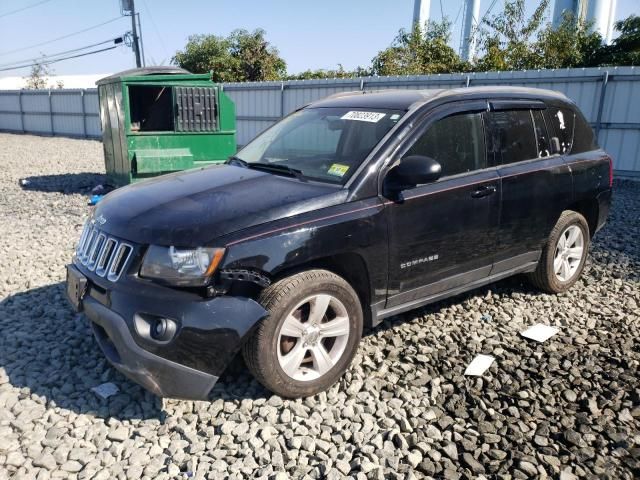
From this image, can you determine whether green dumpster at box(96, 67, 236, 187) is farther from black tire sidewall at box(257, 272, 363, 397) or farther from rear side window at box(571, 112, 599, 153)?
black tire sidewall at box(257, 272, 363, 397)

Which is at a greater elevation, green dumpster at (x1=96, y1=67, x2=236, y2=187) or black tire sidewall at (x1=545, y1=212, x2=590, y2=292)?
green dumpster at (x1=96, y1=67, x2=236, y2=187)

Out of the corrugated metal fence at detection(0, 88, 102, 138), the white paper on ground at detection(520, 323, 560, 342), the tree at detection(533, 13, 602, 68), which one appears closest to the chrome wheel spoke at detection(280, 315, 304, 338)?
Result: the white paper on ground at detection(520, 323, 560, 342)

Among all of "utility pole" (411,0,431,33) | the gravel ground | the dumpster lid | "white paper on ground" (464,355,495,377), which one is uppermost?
"utility pole" (411,0,431,33)

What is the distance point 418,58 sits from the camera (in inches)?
885

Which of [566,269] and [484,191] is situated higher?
[484,191]

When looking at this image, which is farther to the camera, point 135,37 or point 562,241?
point 135,37

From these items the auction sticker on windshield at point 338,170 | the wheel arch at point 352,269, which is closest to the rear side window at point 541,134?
the auction sticker on windshield at point 338,170

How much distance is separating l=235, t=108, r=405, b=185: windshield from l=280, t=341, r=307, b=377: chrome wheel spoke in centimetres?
106

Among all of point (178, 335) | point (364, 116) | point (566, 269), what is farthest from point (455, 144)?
point (178, 335)

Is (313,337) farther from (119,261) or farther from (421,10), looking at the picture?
(421,10)

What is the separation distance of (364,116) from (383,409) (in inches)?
80.3

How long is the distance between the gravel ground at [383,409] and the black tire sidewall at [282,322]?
12 centimetres

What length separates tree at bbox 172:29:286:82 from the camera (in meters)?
32.0

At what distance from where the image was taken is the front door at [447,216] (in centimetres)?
345
